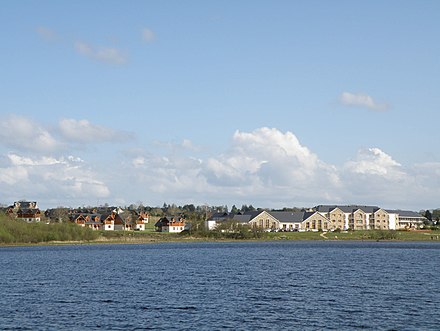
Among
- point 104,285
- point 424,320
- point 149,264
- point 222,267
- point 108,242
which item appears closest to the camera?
point 424,320

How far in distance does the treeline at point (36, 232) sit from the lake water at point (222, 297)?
Answer: 72.7 m

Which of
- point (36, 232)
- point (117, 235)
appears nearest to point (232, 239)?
point (117, 235)

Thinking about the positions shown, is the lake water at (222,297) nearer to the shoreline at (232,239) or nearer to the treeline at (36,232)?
the treeline at (36,232)

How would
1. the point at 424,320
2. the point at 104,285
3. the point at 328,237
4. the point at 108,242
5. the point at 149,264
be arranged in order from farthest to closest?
the point at 328,237 < the point at 108,242 < the point at 149,264 < the point at 104,285 < the point at 424,320

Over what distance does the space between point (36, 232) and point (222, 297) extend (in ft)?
371

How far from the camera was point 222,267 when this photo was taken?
83188 millimetres

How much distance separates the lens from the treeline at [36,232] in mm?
152375

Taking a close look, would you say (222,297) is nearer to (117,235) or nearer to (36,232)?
(36,232)

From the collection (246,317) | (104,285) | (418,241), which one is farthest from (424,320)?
(418,241)

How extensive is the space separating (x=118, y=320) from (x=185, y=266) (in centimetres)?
4423

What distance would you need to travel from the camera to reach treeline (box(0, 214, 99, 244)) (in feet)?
500

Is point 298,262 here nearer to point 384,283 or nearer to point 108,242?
point 384,283

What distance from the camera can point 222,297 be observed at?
52.4 meters

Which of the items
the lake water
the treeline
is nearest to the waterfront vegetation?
the treeline
